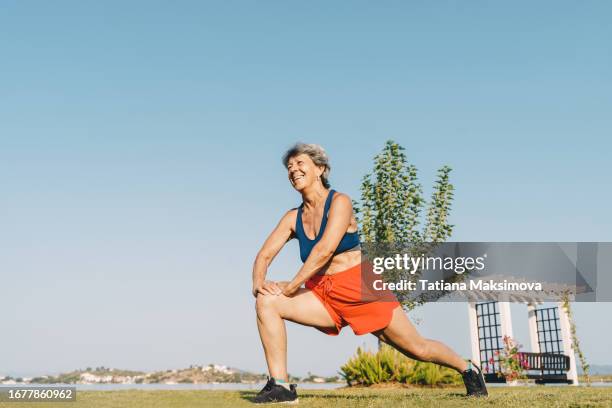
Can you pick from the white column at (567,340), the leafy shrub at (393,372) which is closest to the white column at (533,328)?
the white column at (567,340)

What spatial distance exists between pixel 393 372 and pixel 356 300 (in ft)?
21.6

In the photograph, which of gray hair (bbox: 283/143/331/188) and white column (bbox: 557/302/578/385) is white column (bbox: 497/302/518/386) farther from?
gray hair (bbox: 283/143/331/188)

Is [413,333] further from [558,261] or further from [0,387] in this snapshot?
[558,261]

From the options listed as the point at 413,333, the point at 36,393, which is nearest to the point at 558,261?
the point at 413,333

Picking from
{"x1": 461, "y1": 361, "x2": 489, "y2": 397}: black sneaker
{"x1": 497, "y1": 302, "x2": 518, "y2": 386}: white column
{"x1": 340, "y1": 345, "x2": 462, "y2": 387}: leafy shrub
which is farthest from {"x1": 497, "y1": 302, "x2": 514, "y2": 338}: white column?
{"x1": 461, "y1": 361, "x2": 489, "y2": 397}: black sneaker

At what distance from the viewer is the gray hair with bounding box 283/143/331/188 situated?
478 centimetres

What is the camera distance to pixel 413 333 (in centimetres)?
457

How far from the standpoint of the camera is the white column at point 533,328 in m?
15.1

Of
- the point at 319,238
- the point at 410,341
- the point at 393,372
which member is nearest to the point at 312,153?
the point at 319,238

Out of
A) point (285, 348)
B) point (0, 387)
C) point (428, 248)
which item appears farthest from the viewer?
point (428, 248)

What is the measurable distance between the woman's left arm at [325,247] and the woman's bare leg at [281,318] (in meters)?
0.11

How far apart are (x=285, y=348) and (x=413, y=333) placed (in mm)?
997

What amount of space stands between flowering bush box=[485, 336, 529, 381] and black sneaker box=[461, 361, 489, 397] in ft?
28.9

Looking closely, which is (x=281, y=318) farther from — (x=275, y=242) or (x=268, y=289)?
(x=275, y=242)
